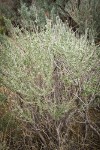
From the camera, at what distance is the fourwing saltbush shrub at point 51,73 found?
3.65 meters

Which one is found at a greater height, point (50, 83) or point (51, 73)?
→ point (51, 73)

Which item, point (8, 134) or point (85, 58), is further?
point (8, 134)

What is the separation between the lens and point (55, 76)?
4027 mm

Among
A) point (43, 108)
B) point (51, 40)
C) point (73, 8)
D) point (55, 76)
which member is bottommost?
point (43, 108)

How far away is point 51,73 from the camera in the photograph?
3730 mm

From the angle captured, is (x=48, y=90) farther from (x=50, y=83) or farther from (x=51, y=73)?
(x=51, y=73)

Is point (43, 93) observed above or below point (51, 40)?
Answer: below

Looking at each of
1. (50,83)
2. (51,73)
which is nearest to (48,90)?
(50,83)

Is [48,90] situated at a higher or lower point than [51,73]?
lower

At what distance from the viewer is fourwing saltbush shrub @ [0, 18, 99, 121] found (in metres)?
3.65

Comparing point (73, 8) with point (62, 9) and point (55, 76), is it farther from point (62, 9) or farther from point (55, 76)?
point (55, 76)

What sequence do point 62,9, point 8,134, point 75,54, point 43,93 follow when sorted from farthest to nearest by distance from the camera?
point 62,9, point 8,134, point 75,54, point 43,93

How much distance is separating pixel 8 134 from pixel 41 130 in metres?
0.64

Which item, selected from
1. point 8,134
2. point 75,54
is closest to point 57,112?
point 75,54
